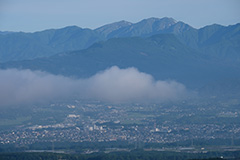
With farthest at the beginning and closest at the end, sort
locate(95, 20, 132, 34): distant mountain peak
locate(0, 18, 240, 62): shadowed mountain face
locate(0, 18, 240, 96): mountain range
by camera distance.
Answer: locate(95, 20, 132, 34): distant mountain peak, locate(0, 18, 240, 62): shadowed mountain face, locate(0, 18, 240, 96): mountain range

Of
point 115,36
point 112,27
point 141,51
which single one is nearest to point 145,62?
point 141,51

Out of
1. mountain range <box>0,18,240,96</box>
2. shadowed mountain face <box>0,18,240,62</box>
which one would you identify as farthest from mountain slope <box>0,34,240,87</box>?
shadowed mountain face <box>0,18,240,62</box>

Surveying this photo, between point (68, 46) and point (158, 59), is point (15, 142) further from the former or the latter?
point (68, 46)

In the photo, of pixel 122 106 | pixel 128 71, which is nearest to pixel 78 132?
pixel 122 106

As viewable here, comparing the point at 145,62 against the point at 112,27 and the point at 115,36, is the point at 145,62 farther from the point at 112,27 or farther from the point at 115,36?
the point at 112,27

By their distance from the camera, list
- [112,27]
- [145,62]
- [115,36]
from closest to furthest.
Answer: [145,62]
[115,36]
[112,27]

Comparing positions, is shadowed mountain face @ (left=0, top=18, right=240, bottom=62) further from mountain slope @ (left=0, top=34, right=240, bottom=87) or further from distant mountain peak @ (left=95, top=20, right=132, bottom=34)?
mountain slope @ (left=0, top=34, right=240, bottom=87)

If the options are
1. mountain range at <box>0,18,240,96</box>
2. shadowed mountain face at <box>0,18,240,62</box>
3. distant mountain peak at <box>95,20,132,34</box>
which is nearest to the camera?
mountain range at <box>0,18,240,96</box>
